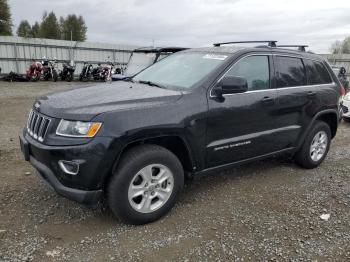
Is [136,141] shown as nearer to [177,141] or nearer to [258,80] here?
[177,141]

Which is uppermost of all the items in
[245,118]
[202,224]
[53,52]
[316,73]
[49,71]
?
[53,52]

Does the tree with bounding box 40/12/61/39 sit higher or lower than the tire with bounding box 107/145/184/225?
higher

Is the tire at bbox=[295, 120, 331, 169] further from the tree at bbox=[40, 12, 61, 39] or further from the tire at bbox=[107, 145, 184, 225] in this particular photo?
the tree at bbox=[40, 12, 61, 39]

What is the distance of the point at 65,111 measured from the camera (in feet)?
9.64

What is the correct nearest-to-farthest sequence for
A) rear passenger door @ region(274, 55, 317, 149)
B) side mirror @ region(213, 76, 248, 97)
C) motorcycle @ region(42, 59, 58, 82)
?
side mirror @ region(213, 76, 248, 97) → rear passenger door @ region(274, 55, 317, 149) → motorcycle @ region(42, 59, 58, 82)

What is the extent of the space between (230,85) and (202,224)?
148cm

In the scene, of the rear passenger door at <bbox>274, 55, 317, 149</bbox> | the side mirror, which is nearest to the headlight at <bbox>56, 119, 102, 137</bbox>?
the side mirror

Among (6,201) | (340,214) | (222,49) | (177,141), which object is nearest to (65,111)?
(177,141)

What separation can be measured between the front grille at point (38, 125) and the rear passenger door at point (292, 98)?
2773 millimetres

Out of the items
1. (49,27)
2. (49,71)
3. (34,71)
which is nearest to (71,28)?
(49,27)

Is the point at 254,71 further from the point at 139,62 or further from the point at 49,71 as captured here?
the point at 49,71

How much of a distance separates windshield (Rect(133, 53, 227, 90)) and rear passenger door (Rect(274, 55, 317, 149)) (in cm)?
96

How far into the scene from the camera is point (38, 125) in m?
3.16

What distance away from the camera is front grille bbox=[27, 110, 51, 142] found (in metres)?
3.04
